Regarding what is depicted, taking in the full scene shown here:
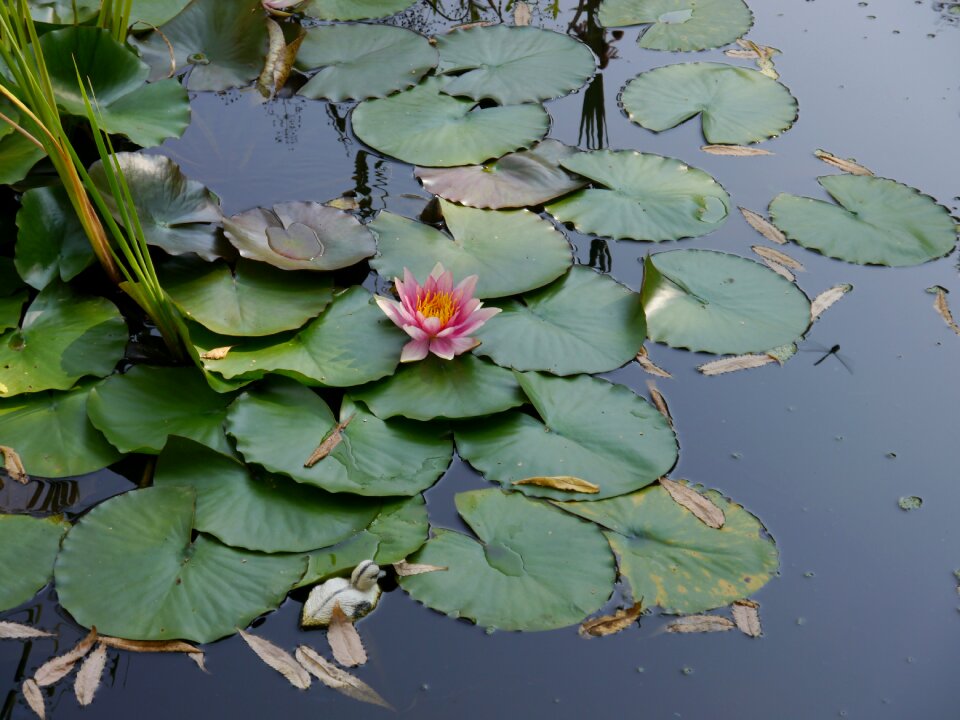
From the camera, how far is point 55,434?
7.33 feet

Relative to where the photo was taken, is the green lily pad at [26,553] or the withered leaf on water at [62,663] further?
the green lily pad at [26,553]

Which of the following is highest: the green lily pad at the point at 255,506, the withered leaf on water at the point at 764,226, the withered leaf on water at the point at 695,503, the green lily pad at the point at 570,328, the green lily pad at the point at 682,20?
the green lily pad at the point at 682,20

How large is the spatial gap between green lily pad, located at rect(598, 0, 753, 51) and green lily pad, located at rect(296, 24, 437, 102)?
937mm

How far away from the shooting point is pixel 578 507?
7.07 ft

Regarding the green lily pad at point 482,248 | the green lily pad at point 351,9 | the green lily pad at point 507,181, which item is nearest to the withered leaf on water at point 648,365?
the green lily pad at point 482,248

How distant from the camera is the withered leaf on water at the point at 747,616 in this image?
6.50ft

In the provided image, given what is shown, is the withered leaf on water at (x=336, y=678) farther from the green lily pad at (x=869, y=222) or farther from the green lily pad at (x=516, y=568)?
the green lily pad at (x=869, y=222)

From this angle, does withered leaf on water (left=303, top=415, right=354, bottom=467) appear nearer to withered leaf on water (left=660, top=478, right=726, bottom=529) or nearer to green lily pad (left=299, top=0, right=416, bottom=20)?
withered leaf on water (left=660, top=478, right=726, bottom=529)

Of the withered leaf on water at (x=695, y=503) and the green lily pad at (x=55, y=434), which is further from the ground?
the green lily pad at (x=55, y=434)

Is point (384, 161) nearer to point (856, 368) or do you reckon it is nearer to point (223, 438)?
point (223, 438)

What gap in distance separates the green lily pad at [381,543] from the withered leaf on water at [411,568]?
0.02 m

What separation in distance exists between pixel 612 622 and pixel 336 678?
2.00 feet

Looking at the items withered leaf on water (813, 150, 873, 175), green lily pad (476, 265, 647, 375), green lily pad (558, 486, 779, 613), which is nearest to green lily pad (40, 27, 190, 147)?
green lily pad (476, 265, 647, 375)

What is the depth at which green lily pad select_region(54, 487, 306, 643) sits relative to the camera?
1.90 metres
